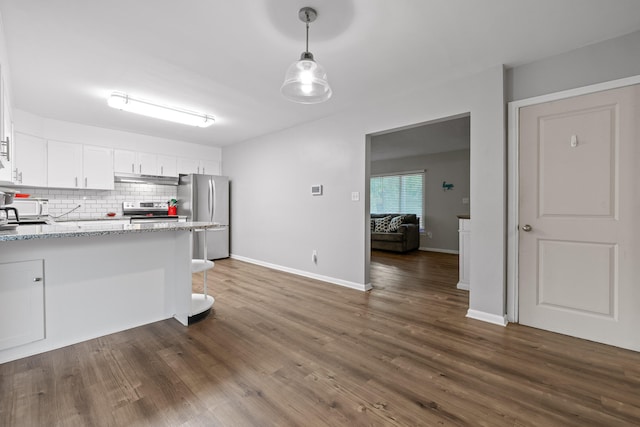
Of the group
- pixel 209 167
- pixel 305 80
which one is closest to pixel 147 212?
pixel 209 167

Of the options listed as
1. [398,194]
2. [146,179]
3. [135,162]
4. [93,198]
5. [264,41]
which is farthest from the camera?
[398,194]

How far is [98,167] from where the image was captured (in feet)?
15.5

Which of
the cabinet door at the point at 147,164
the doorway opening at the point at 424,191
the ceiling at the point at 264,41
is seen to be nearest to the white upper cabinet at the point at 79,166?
the cabinet door at the point at 147,164

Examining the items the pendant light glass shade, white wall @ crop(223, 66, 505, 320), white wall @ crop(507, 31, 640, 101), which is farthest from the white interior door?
the pendant light glass shade

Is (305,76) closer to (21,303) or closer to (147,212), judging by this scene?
(21,303)

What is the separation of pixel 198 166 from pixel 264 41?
417 centimetres

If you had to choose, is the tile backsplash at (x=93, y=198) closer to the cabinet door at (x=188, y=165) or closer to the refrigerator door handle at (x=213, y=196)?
the cabinet door at (x=188, y=165)

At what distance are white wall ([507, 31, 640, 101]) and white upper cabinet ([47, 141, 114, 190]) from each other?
5738 mm

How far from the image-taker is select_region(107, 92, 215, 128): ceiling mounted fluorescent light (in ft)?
10.7

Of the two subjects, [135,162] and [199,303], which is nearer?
[199,303]

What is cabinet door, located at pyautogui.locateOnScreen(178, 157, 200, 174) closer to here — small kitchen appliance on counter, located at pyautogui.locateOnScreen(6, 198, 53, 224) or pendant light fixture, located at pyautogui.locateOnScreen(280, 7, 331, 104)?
small kitchen appliance on counter, located at pyautogui.locateOnScreen(6, 198, 53, 224)

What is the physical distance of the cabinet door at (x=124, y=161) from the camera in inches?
192

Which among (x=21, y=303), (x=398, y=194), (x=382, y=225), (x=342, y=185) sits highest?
(x=398, y=194)

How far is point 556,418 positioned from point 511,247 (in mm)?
1538
